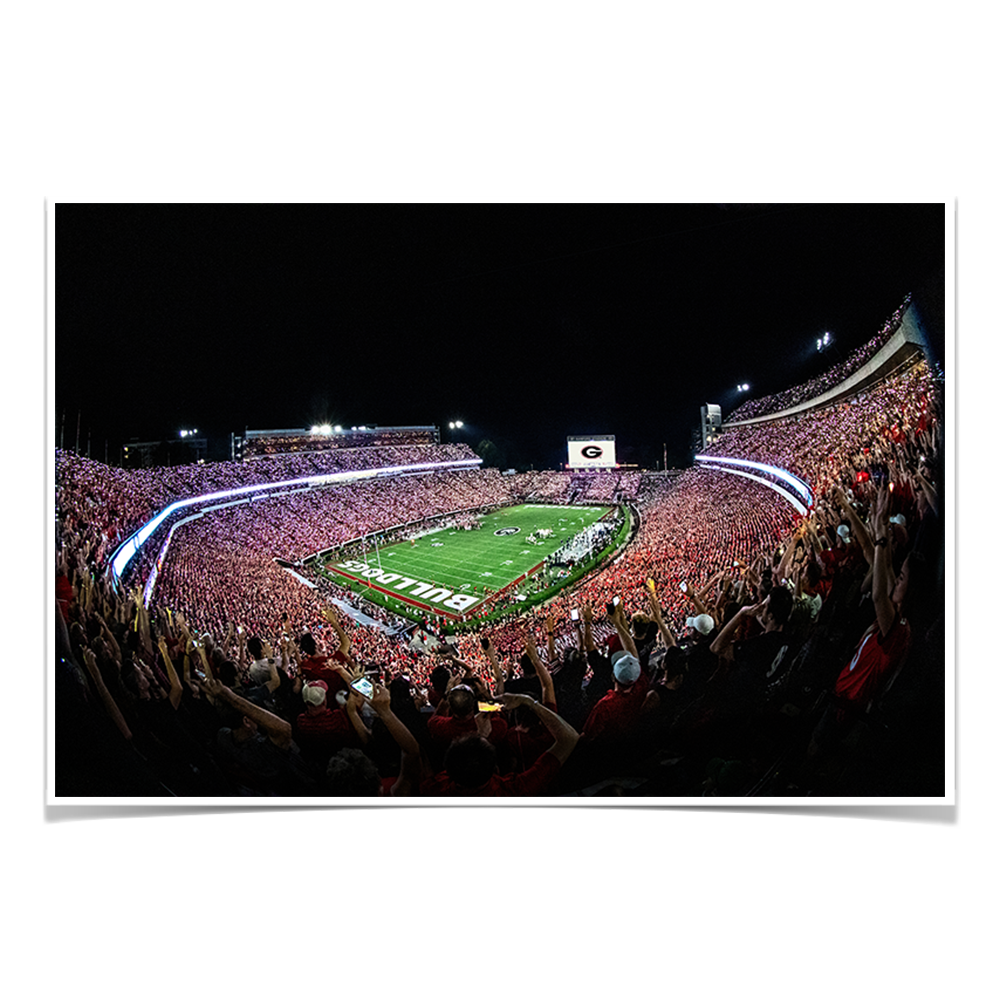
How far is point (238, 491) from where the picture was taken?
355 centimetres

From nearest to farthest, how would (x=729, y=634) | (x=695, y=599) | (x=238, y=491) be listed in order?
(x=729, y=634) < (x=695, y=599) < (x=238, y=491)

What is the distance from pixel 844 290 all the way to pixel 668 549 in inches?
88.1

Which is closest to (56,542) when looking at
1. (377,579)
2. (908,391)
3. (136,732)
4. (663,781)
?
(136,732)

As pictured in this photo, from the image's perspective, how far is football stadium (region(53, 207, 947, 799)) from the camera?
2742 millimetres

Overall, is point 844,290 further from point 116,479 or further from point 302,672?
point 116,479

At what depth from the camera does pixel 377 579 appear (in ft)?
11.9

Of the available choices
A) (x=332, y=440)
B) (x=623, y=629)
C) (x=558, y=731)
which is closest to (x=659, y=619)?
(x=623, y=629)

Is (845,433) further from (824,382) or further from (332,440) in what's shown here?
(332,440)

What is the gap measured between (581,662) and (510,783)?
948 mm

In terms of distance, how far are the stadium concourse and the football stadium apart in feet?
0.05

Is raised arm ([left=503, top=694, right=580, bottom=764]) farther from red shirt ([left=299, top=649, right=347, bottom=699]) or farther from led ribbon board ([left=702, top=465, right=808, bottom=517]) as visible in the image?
led ribbon board ([left=702, top=465, right=808, bottom=517])

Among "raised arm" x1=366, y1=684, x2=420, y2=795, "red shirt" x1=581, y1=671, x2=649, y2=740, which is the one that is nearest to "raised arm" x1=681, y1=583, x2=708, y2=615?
"red shirt" x1=581, y1=671, x2=649, y2=740

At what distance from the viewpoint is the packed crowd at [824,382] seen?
9.25 ft

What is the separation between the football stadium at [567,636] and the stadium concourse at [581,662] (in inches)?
0.6
